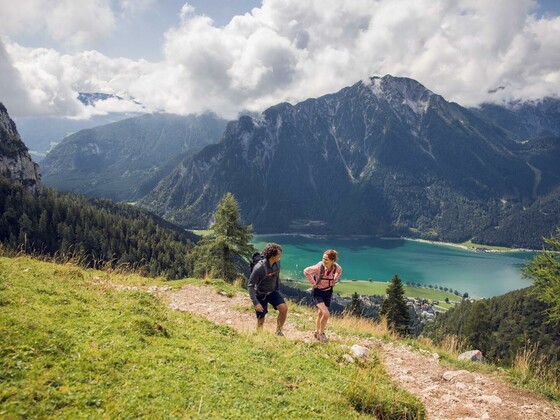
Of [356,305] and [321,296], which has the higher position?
[321,296]

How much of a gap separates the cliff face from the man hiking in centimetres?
16565

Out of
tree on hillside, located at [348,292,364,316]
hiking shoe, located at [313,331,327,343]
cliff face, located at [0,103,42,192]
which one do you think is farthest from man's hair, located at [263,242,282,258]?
cliff face, located at [0,103,42,192]

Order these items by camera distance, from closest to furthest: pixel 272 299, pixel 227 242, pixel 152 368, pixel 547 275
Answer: pixel 152 368, pixel 272 299, pixel 547 275, pixel 227 242

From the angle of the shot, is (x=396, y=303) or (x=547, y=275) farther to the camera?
(x=396, y=303)

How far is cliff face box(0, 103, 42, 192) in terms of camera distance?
14500 centimetres

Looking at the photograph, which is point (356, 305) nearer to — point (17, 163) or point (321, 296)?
point (321, 296)

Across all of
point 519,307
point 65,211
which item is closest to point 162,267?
point 65,211

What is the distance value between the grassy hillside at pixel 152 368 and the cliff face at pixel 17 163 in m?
166

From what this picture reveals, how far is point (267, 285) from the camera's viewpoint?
39.0ft

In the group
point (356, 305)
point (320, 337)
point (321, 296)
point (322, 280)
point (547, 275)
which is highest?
point (547, 275)

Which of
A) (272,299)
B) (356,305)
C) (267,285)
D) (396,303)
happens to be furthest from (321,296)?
(396,303)

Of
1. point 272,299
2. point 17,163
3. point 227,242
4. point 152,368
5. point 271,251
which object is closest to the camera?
point 152,368

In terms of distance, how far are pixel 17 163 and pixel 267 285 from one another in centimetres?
18103

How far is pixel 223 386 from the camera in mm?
6699
